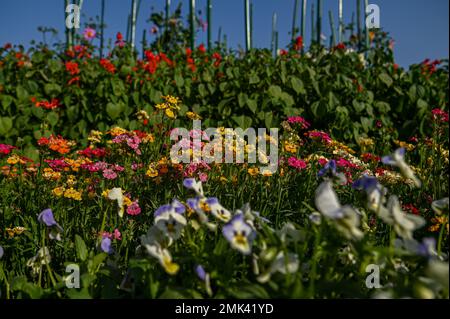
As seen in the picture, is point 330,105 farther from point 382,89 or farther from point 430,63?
point 430,63

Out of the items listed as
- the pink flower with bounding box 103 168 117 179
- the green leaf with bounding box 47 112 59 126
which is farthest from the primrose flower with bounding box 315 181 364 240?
the green leaf with bounding box 47 112 59 126

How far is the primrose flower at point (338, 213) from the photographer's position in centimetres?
101

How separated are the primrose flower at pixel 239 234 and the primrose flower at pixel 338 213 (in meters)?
0.21

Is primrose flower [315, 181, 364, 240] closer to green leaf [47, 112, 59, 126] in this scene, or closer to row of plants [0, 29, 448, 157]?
row of plants [0, 29, 448, 157]

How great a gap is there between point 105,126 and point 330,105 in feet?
7.00

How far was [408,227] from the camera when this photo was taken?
105 centimetres

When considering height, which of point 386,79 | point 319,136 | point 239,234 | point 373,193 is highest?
point 386,79

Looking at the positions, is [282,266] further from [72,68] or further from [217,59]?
[217,59]

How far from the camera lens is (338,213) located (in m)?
1.01

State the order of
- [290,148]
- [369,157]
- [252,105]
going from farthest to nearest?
1. [252,105]
2. [369,157]
3. [290,148]

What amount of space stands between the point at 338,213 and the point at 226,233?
278 millimetres

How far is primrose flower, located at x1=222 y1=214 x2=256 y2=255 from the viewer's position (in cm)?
110

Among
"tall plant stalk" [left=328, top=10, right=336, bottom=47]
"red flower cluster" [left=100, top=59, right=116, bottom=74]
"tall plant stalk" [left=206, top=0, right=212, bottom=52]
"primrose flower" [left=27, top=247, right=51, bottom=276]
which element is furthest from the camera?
"tall plant stalk" [left=328, top=10, right=336, bottom=47]

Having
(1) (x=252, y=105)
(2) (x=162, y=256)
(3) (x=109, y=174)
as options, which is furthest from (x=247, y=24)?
(2) (x=162, y=256)
